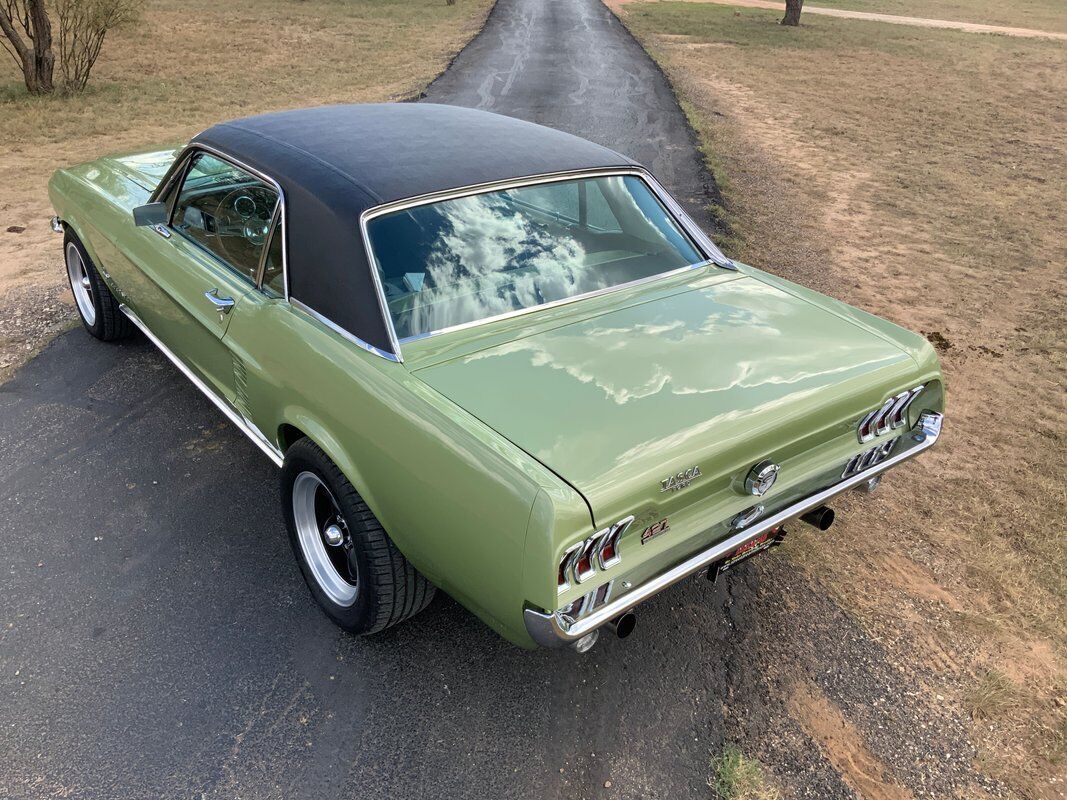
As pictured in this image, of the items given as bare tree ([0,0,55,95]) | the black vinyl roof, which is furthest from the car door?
bare tree ([0,0,55,95])

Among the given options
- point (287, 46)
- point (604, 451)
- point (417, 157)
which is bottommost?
point (287, 46)

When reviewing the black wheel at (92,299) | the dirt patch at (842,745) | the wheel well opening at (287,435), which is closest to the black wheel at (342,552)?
the wheel well opening at (287,435)

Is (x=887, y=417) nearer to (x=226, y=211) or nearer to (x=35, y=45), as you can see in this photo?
(x=226, y=211)

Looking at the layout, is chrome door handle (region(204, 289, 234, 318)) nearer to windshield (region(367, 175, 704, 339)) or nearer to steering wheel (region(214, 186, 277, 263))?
steering wheel (region(214, 186, 277, 263))

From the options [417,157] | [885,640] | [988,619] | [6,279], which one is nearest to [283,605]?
[417,157]

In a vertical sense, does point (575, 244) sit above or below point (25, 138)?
above

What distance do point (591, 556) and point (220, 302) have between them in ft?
6.21

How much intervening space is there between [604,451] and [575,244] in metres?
1.28

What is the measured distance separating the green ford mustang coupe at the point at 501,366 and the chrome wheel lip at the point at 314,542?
0.04ft

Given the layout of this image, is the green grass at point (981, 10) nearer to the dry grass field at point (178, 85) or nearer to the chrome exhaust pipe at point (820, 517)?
the dry grass field at point (178, 85)

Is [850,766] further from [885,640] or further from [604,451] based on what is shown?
[604,451]

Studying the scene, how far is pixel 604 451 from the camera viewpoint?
215 centimetres

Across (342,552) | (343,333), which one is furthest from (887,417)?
(342,552)

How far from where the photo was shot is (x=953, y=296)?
6.10 meters
